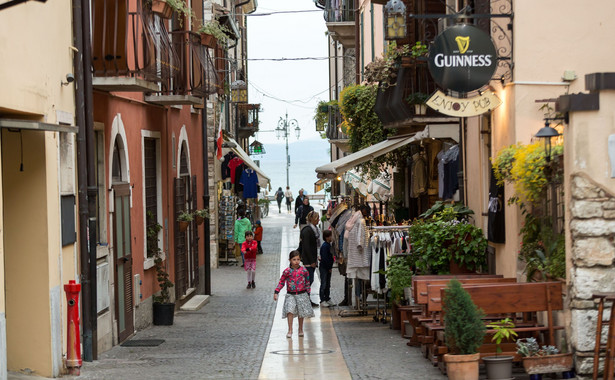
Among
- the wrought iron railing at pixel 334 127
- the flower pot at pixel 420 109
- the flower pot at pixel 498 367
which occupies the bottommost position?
the flower pot at pixel 498 367

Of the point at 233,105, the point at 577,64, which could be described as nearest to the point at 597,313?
the point at 577,64

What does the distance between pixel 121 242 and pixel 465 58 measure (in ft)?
Answer: 19.2

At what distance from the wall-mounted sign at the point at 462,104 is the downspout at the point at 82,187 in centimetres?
436

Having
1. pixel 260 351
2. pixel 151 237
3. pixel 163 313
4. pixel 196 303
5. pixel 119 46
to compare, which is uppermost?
pixel 119 46

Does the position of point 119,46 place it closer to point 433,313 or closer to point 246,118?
point 433,313

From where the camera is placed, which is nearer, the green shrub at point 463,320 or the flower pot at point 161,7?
the green shrub at point 463,320

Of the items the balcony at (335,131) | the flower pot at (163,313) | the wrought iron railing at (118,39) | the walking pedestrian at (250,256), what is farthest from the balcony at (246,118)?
the wrought iron railing at (118,39)

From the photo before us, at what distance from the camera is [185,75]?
17.5 m

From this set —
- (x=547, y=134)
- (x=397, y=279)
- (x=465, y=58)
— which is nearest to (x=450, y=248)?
(x=397, y=279)

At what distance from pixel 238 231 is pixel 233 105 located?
47.2 ft

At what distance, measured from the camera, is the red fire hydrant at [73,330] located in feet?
37.9

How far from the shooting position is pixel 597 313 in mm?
10117

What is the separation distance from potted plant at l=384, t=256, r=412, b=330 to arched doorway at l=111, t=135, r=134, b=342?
402 centimetres

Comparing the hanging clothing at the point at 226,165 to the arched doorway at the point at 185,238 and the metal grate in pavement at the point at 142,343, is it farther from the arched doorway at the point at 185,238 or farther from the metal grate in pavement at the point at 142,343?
the metal grate in pavement at the point at 142,343
